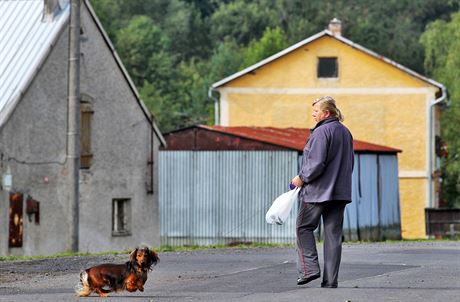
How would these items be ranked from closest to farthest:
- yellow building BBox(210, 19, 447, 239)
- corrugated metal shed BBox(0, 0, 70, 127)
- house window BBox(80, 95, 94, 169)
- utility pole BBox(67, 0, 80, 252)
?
utility pole BBox(67, 0, 80, 252) → corrugated metal shed BBox(0, 0, 70, 127) → house window BBox(80, 95, 94, 169) → yellow building BBox(210, 19, 447, 239)

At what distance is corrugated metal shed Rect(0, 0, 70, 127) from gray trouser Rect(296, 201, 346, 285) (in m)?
22.9

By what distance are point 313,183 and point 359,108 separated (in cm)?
4304

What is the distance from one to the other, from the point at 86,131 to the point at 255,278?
1014 inches

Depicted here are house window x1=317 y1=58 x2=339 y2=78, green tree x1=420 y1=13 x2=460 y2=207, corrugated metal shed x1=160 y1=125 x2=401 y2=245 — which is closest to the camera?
corrugated metal shed x1=160 y1=125 x2=401 y2=245

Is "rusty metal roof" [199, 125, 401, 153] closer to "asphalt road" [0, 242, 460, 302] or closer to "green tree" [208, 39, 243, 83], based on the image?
"asphalt road" [0, 242, 460, 302]

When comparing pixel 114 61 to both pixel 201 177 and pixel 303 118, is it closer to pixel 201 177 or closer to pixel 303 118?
pixel 201 177

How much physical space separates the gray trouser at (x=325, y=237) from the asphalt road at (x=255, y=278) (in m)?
0.20

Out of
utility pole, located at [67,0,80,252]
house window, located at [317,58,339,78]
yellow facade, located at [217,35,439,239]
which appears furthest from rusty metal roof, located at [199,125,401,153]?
utility pole, located at [67,0,80,252]

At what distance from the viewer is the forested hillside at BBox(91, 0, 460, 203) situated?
262ft

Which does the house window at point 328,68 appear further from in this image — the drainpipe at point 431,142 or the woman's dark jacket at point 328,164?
the woman's dark jacket at point 328,164

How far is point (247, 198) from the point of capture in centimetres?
4075

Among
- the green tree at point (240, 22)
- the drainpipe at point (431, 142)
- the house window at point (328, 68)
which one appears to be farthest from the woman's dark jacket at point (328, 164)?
the green tree at point (240, 22)

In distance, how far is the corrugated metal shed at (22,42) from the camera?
37.1 m

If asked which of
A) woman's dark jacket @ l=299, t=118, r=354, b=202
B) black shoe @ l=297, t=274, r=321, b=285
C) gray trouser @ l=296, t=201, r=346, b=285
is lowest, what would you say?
black shoe @ l=297, t=274, r=321, b=285
